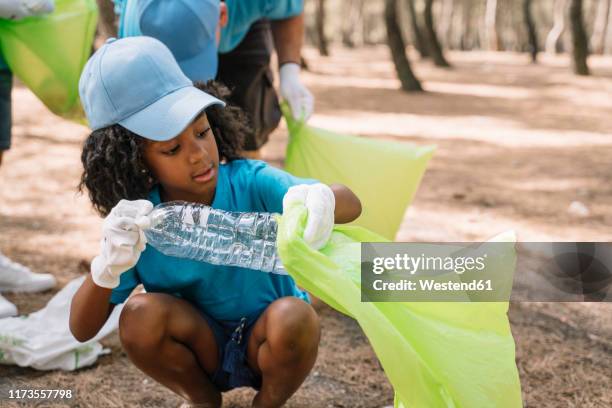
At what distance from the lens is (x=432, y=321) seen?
1407 mm

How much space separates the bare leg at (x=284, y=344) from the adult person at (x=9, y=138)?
3.63 ft

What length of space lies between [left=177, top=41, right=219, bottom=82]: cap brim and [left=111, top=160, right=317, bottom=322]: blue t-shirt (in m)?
0.47

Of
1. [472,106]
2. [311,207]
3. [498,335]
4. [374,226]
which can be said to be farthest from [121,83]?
[472,106]

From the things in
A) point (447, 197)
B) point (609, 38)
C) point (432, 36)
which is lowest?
point (609, 38)

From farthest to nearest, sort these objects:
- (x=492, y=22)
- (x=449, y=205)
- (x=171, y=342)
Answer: (x=492, y=22) < (x=449, y=205) < (x=171, y=342)

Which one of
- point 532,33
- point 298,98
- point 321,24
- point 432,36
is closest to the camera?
point 298,98

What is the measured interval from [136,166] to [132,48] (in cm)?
25

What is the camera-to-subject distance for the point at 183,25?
6.61 feet

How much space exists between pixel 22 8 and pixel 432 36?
12202mm

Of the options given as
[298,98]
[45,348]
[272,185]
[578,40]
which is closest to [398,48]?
[578,40]

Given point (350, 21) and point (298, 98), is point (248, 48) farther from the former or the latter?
point (350, 21)

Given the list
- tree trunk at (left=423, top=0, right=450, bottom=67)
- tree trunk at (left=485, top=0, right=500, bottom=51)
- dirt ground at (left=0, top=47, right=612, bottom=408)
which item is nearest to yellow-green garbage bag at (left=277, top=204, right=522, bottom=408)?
dirt ground at (left=0, top=47, right=612, bottom=408)

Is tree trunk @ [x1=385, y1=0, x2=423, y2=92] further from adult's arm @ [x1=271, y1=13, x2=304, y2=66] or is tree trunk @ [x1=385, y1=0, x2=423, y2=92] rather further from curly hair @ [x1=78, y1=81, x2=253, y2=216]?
curly hair @ [x1=78, y1=81, x2=253, y2=216]

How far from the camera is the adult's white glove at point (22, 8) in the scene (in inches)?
91.4
